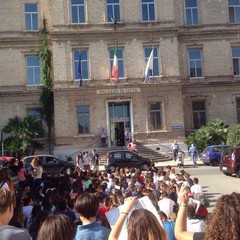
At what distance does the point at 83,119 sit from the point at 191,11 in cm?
1428

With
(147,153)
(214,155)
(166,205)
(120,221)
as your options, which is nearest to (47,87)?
(147,153)

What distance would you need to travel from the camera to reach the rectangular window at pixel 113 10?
36312 mm

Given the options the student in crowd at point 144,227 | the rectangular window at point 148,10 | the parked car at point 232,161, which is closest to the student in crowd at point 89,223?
the student in crowd at point 144,227

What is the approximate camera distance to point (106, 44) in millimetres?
36000

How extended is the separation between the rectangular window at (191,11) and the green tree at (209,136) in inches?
393

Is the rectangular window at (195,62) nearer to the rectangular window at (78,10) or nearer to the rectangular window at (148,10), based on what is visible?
the rectangular window at (148,10)

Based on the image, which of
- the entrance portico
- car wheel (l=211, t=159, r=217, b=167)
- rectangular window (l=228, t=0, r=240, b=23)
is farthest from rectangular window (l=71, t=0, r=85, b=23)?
car wheel (l=211, t=159, r=217, b=167)

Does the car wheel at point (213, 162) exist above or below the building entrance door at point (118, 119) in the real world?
below

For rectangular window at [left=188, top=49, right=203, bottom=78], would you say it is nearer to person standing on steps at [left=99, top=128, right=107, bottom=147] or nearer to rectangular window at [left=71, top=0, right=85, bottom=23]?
person standing on steps at [left=99, top=128, right=107, bottom=147]

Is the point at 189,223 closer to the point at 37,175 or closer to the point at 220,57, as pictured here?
the point at 37,175

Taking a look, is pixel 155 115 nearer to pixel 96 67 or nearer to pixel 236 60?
pixel 96 67

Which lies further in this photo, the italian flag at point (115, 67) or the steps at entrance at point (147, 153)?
the italian flag at point (115, 67)

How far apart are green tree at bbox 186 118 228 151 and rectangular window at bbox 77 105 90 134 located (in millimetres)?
8537

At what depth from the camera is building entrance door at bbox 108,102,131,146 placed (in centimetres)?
3666
